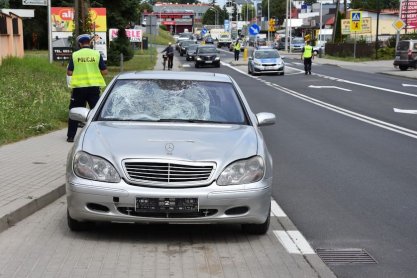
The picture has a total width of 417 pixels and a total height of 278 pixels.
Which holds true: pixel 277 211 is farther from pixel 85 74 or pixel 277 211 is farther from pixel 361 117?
pixel 361 117

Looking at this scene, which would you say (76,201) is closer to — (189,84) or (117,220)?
(117,220)

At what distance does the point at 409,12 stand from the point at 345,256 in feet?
158

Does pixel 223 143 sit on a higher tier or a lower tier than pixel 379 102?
higher

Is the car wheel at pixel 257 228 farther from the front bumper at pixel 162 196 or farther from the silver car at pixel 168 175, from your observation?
the front bumper at pixel 162 196

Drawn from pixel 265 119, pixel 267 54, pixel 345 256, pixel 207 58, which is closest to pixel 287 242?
pixel 345 256

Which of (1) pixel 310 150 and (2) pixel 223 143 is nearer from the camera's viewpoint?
(2) pixel 223 143

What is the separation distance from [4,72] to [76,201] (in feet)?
61.4

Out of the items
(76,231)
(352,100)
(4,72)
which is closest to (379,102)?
(352,100)

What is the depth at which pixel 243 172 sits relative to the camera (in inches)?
240

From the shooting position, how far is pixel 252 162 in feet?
20.2

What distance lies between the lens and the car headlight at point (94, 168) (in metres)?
5.94

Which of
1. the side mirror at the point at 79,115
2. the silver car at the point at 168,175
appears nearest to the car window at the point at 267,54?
the side mirror at the point at 79,115

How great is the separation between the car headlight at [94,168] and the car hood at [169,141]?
0.19 feet

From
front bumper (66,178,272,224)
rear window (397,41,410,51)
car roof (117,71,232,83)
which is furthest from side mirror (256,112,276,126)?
rear window (397,41,410,51)
